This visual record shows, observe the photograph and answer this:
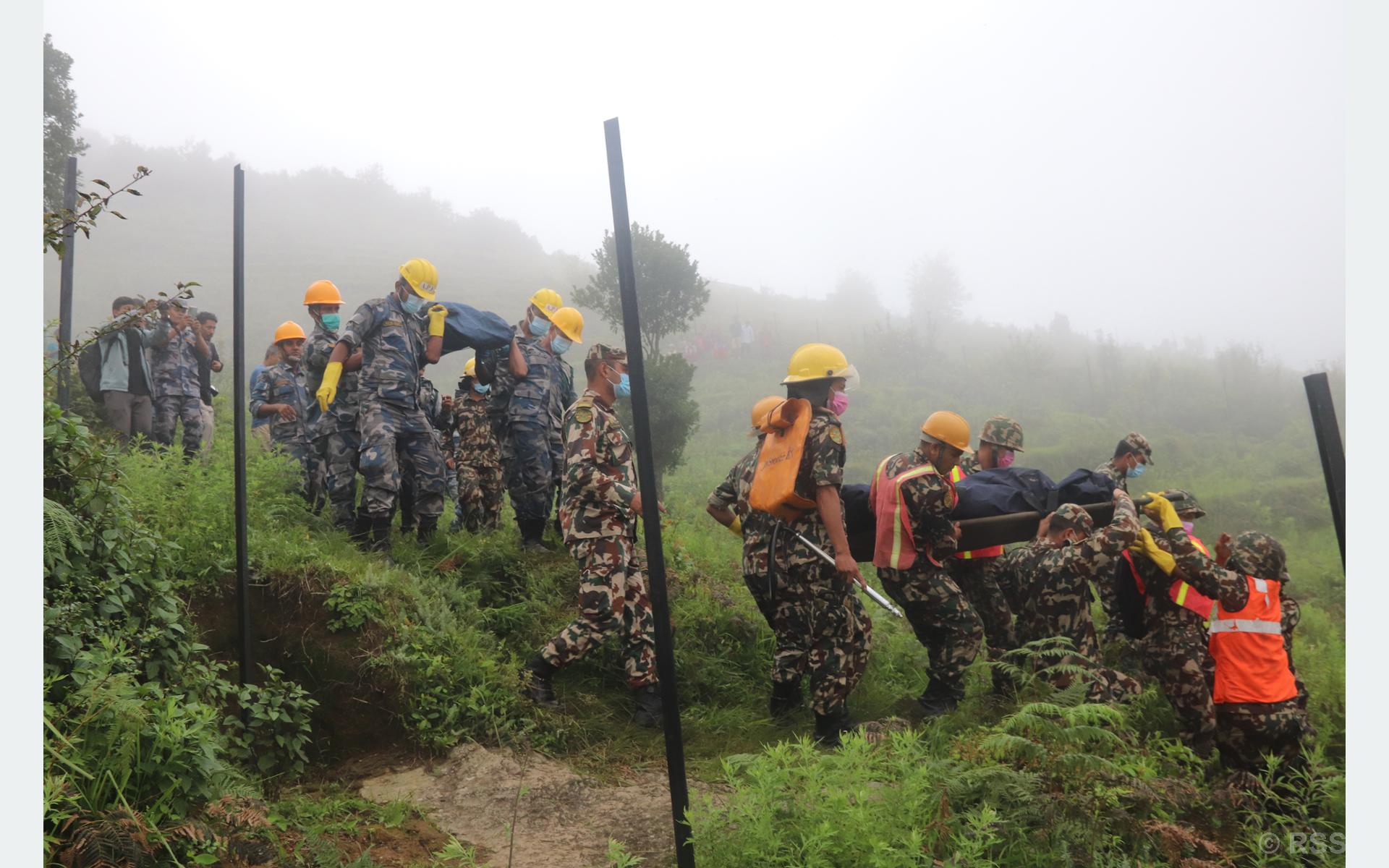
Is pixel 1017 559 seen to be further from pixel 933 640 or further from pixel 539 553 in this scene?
pixel 539 553

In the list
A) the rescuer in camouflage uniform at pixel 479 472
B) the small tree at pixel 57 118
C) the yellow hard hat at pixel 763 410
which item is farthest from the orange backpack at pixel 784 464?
the small tree at pixel 57 118

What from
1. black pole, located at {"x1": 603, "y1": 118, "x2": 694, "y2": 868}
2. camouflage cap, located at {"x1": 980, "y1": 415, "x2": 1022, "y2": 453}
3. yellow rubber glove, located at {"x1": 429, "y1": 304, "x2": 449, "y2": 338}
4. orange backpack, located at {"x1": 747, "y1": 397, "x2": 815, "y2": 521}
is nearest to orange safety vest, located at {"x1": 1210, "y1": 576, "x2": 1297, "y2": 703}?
camouflage cap, located at {"x1": 980, "y1": 415, "x2": 1022, "y2": 453}

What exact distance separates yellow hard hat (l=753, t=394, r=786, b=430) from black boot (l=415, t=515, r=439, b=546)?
2.87 m

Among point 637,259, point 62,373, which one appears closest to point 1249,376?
point 637,259

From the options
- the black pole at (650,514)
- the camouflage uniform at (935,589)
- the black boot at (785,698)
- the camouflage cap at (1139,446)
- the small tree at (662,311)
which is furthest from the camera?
the small tree at (662,311)

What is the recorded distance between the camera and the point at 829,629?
200 inches

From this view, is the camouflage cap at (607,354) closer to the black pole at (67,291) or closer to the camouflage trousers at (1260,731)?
the camouflage trousers at (1260,731)

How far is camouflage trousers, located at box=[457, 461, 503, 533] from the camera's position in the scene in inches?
341

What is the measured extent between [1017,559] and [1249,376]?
3108 cm

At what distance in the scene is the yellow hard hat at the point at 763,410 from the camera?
593 cm

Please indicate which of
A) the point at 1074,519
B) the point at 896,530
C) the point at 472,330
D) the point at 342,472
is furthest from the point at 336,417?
the point at 1074,519

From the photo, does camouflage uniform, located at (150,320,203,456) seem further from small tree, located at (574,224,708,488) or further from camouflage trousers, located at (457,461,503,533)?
small tree, located at (574,224,708,488)

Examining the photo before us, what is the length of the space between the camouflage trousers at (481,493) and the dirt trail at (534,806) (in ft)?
13.3

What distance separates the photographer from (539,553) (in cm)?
761
